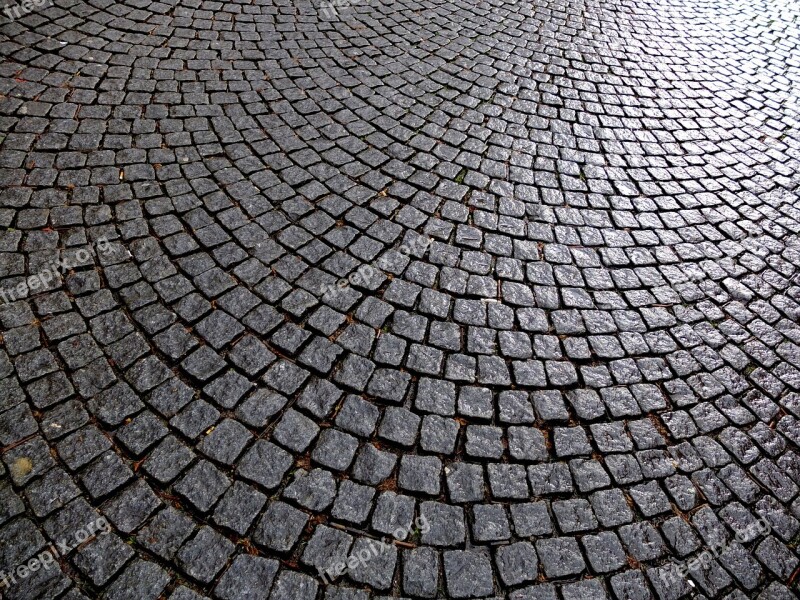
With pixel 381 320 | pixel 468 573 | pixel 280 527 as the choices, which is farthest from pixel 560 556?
pixel 381 320

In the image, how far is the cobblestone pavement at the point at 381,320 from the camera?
2.78m

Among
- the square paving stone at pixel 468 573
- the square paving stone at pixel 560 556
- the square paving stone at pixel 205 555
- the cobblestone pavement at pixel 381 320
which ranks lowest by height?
the square paving stone at pixel 205 555

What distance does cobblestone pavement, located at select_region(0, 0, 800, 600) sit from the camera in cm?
278

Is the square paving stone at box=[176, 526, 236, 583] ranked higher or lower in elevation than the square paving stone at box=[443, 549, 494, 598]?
lower

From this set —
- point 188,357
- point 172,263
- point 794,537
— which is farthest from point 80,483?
point 794,537

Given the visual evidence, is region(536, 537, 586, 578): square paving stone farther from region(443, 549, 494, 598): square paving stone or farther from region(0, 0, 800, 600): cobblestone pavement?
region(443, 549, 494, 598): square paving stone

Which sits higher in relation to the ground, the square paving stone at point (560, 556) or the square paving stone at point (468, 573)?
the square paving stone at point (560, 556)

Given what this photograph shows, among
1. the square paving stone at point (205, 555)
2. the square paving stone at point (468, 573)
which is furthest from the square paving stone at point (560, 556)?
the square paving stone at point (205, 555)

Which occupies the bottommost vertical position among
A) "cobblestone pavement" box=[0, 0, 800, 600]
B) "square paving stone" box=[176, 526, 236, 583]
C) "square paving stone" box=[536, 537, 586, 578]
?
"square paving stone" box=[176, 526, 236, 583]

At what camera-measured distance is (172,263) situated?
3.90 meters

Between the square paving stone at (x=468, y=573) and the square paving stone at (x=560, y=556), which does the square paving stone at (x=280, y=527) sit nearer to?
the square paving stone at (x=468, y=573)

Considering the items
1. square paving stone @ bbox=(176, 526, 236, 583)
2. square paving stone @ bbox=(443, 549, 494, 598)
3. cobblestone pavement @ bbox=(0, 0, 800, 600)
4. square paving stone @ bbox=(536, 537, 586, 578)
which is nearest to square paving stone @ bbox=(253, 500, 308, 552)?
cobblestone pavement @ bbox=(0, 0, 800, 600)

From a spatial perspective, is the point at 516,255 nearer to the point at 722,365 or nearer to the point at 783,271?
the point at 722,365

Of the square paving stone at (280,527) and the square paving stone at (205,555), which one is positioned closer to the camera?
the square paving stone at (205,555)
